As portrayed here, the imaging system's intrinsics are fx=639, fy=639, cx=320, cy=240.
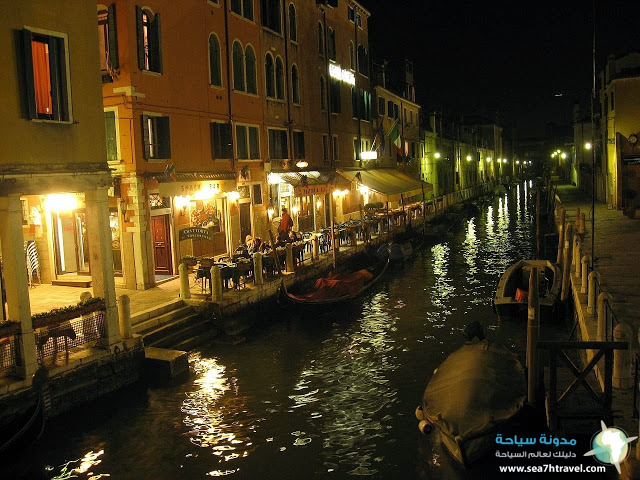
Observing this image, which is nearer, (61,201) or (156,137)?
(61,201)

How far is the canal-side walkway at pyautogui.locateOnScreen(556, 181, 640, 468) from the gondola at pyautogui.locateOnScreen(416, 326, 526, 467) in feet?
4.40

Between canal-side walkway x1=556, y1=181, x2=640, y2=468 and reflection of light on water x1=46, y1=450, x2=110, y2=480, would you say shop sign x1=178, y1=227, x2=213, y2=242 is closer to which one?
reflection of light on water x1=46, y1=450, x2=110, y2=480

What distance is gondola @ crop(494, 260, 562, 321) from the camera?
16.9 metres

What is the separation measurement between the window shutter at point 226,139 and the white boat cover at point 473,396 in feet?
41.8

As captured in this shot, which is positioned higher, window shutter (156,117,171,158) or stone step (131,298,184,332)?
window shutter (156,117,171,158)

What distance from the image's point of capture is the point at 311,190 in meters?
26.3

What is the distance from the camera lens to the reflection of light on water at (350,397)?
1000 cm

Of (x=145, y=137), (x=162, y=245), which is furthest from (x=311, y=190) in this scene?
(x=145, y=137)

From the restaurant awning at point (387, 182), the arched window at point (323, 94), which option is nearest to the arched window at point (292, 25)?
the arched window at point (323, 94)

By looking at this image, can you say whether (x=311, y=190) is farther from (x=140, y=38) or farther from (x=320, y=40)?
(x=140, y=38)

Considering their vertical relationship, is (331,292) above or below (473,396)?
above

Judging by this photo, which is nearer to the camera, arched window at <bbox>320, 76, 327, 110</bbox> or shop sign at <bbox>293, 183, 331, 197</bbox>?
shop sign at <bbox>293, 183, 331, 197</bbox>

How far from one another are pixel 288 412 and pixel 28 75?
290 inches

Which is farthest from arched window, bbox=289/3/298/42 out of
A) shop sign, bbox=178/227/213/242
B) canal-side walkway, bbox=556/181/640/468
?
canal-side walkway, bbox=556/181/640/468
